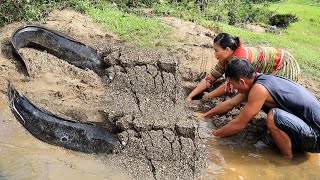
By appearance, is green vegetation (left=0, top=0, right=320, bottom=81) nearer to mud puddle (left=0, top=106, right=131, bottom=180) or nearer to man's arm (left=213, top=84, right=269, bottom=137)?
man's arm (left=213, top=84, right=269, bottom=137)

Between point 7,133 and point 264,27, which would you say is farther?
point 264,27

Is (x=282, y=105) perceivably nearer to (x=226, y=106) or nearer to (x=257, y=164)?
(x=257, y=164)

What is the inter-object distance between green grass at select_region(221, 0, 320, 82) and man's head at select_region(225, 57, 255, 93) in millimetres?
2850

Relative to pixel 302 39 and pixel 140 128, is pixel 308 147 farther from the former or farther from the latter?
pixel 302 39

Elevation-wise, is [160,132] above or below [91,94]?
above

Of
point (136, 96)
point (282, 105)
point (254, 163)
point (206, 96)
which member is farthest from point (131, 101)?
point (282, 105)

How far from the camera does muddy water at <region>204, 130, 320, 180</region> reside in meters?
4.39

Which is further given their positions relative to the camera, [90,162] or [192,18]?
[192,18]

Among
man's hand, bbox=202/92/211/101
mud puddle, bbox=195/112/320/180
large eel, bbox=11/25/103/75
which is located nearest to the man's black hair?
mud puddle, bbox=195/112/320/180

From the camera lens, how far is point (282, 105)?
4.50 metres

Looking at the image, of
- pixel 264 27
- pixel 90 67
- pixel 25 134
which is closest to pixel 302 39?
pixel 264 27

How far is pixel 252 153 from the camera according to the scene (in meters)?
4.79

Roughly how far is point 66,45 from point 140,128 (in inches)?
102

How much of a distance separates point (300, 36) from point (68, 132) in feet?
22.9
